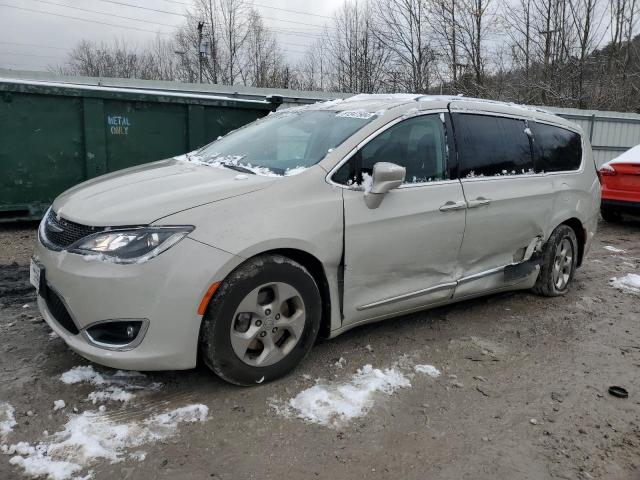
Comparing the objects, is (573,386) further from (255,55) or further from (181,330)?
(255,55)

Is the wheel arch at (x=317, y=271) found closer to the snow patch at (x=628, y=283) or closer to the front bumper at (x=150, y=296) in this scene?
the front bumper at (x=150, y=296)

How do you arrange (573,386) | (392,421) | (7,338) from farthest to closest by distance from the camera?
(7,338) < (573,386) < (392,421)

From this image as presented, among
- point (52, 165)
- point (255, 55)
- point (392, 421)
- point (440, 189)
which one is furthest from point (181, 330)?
point (255, 55)

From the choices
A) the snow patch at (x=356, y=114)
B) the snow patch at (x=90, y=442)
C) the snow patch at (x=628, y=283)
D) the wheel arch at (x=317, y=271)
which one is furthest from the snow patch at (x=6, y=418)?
the snow patch at (x=628, y=283)

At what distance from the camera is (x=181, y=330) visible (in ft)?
8.86

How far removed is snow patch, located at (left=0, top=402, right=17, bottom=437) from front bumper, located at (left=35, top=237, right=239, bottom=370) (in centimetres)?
43

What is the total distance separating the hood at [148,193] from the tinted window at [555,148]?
8.47 feet

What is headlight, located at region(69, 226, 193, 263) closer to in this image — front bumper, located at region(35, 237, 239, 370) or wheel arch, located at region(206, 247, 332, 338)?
front bumper, located at region(35, 237, 239, 370)

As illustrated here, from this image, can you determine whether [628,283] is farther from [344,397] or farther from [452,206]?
[344,397]

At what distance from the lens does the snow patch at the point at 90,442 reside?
233 centimetres

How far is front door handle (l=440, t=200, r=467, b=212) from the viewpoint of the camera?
3.64 m

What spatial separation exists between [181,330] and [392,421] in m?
1.18

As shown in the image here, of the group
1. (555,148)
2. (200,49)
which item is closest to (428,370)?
(555,148)

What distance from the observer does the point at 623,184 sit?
8430mm
